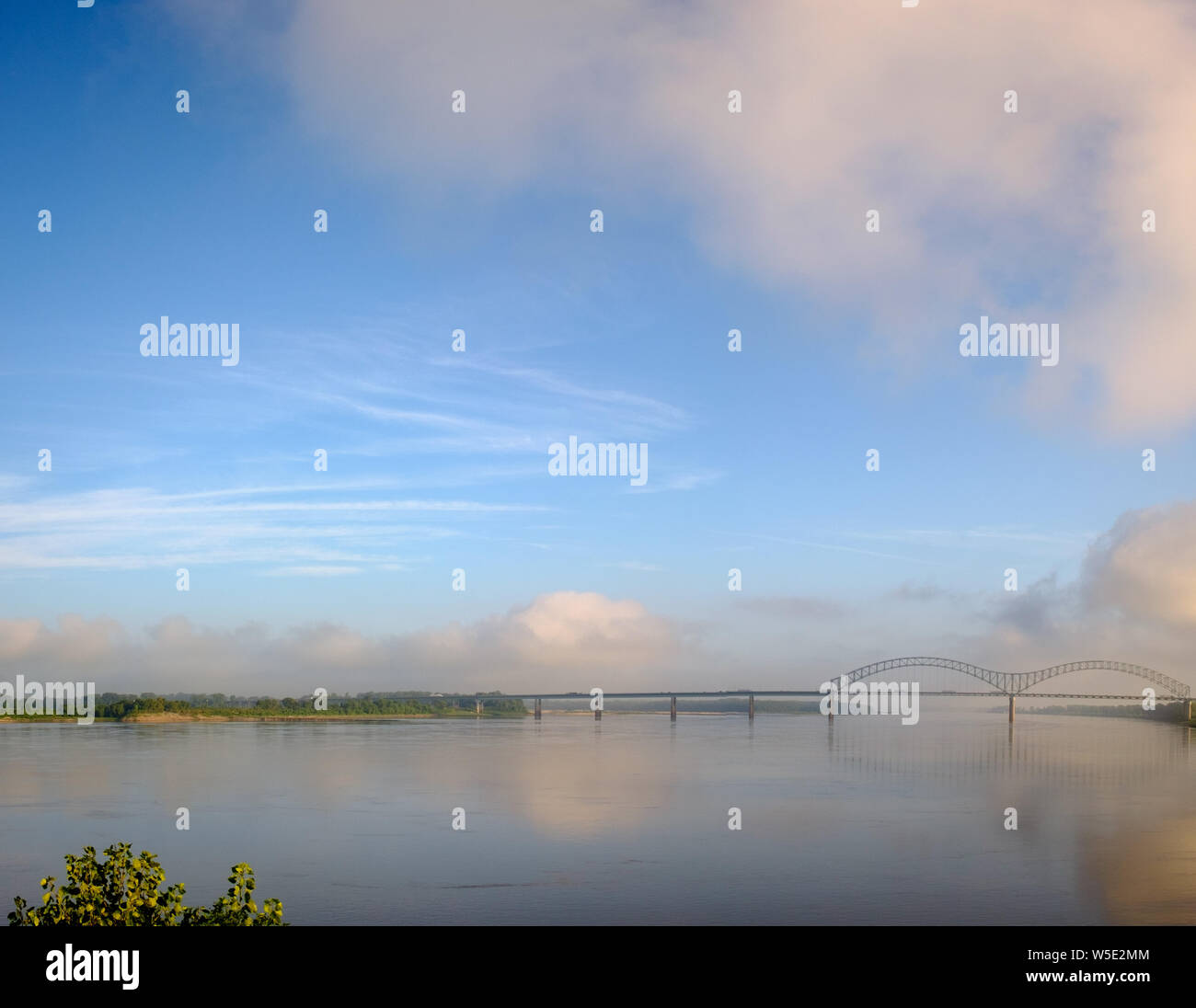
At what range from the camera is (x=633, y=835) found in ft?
110

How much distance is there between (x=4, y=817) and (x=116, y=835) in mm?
7042

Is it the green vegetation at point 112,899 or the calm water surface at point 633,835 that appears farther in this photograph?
the calm water surface at point 633,835

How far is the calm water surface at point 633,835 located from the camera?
Result: 77.8ft

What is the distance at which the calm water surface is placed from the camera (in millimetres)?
23703

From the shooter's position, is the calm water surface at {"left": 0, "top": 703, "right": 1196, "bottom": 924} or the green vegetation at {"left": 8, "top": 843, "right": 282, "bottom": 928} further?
the calm water surface at {"left": 0, "top": 703, "right": 1196, "bottom": 924}

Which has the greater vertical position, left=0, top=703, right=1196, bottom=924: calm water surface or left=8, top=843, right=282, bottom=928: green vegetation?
left=8, top=843, right=282, bottom=928: green vegetation

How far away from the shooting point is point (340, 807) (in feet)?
133

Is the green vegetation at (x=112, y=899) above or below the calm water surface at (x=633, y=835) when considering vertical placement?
above

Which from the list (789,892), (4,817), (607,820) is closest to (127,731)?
(4,817)

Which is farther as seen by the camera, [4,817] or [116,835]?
[4,817]

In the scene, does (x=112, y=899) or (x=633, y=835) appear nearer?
(x=112, y=899)

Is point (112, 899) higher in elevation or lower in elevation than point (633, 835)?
higher
